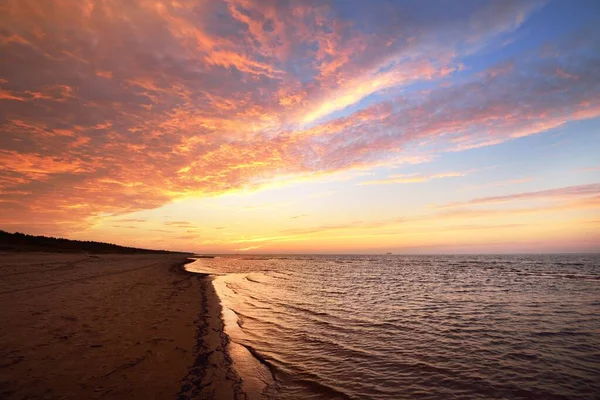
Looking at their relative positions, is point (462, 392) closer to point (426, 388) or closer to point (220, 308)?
point (426, 388)

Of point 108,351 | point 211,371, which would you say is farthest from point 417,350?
point 108,351

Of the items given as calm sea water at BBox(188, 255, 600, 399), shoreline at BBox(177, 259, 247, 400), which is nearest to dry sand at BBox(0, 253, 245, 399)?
shoreline at BBox(177, 259, 247, 400)

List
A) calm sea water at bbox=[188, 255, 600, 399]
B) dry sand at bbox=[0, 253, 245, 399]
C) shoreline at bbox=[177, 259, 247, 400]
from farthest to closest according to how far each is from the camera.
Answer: calm sea water at bbox=[188, 255, 600, 399], shoreline at bbox=[177, 259, 247, 400], dry sand at bbox=[0, 253, 245, 399]

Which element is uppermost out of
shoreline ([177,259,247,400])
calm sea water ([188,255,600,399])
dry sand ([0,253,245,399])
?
dry sand ([0,253,245,399])

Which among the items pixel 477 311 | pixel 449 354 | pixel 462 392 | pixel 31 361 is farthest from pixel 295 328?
pixel 477 311

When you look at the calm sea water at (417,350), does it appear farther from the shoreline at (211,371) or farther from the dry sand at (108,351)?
the dry sand at (108,351)

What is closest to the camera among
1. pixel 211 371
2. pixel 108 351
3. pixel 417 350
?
pixel 211 371

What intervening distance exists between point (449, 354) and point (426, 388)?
3.66m

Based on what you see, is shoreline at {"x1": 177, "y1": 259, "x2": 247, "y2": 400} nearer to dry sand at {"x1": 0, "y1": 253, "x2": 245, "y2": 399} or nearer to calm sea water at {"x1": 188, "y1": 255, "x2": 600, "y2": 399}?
dry sand at {"x1": 0, "y1": 253, "x2": 245, "y2": 399}

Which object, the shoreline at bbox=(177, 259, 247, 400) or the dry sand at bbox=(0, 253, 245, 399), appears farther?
the shoreline at bbox=(177, 259, 247, 400)

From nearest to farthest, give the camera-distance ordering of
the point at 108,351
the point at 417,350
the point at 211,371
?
the point at 211,371 → the point at 108,351 → the point at 417,350

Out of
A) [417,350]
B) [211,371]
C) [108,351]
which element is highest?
[108,351]

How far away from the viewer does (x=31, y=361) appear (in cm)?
837

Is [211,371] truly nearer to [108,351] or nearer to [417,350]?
[108,351]
